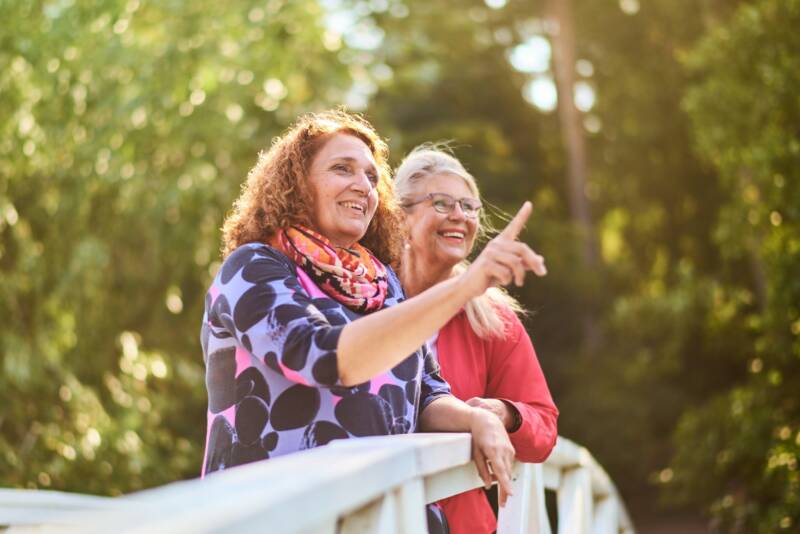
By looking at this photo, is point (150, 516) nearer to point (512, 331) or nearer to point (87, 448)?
point (512, 331)

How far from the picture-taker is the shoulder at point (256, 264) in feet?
6.67

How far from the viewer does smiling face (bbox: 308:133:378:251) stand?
92.3 inches

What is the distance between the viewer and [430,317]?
191 cm

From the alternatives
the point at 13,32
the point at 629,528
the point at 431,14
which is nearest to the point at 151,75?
the point at 13,32

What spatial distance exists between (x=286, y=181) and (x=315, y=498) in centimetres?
123

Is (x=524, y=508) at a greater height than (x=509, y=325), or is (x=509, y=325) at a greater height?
(x=509, y=325)

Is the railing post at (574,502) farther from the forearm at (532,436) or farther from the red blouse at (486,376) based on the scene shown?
the forearm at (532,436)

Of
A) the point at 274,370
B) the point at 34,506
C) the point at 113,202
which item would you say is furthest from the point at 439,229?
the point at 113,202

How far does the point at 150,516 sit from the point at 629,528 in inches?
207

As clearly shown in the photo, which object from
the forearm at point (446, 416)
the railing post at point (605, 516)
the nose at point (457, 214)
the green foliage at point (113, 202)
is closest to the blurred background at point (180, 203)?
the green foliage at point (113, 202)

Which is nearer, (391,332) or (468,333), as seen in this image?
(391,332)

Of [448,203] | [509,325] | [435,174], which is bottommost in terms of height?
[509,325]

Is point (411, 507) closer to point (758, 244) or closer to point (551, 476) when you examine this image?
point (551, 476)

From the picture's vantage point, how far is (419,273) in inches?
130
